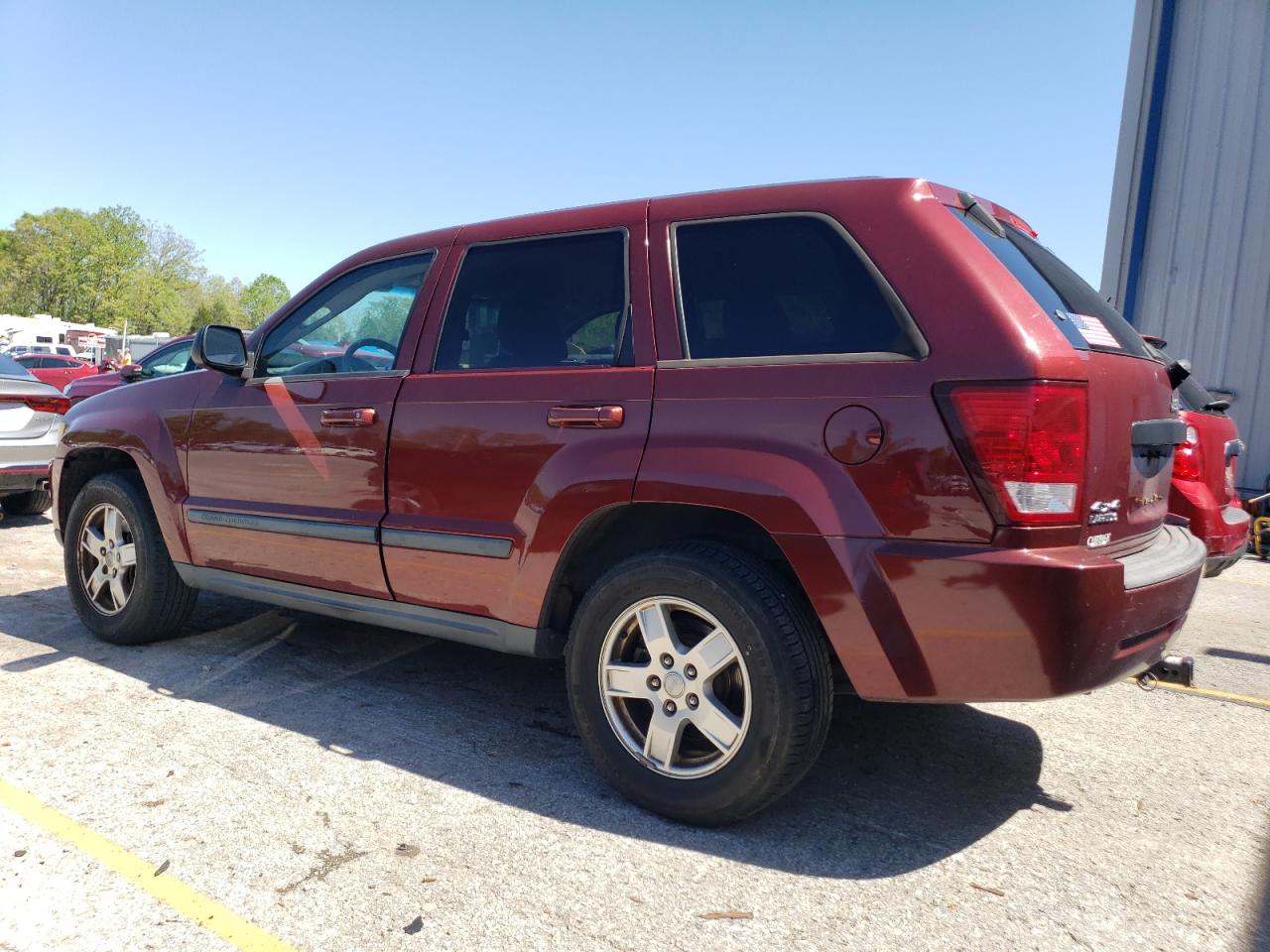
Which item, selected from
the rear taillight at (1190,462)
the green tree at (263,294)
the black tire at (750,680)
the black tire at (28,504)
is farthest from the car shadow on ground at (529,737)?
the green tree at (263,294)

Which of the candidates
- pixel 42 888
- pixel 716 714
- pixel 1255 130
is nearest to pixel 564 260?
pixel 716 714

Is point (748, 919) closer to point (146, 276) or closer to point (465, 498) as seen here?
point (465, 498)

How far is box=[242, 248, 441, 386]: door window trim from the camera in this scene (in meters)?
3.67

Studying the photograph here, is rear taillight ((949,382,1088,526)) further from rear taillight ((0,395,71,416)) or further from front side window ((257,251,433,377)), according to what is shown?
rear taillight ((0,395,71,416))

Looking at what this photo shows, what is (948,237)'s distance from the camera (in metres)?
2.58

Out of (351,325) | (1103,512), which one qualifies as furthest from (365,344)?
(1103,512)

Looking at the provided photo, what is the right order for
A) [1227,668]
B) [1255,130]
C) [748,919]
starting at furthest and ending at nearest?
[1255,130] < [1227,668] < [748,919]

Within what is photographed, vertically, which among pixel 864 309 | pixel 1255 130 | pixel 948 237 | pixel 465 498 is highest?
pixel 1255 130

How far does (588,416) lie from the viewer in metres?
2.99

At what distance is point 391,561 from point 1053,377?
7.69 feet

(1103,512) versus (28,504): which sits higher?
(1103,512)

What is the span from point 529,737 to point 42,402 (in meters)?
6.63

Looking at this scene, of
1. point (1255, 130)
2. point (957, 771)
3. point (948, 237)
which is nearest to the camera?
point (948, 237)

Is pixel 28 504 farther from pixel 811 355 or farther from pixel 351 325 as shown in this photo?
pixel 811 355
